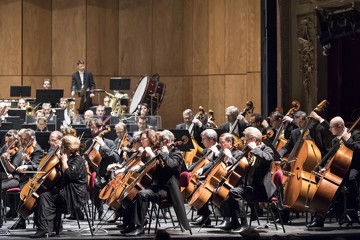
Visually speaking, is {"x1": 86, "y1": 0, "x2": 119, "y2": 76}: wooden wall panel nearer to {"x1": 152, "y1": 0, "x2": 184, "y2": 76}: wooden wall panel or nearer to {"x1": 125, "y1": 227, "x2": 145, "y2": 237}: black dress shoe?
{"x1": 152, "y1": 0, "x2": 184, "y2": 76}: wooden wall panel

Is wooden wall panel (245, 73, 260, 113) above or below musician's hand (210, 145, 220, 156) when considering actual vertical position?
above

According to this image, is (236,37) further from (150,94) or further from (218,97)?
(150,94)

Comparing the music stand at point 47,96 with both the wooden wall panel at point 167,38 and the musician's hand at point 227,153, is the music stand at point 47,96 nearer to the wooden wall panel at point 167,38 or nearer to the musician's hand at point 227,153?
the wooden wall panel at point 167,38

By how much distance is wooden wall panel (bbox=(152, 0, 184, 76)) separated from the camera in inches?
725

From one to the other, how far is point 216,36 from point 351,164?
25.6 ft

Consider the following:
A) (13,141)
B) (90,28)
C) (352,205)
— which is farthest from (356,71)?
(90,28)

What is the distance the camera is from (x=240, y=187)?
9.72 meters

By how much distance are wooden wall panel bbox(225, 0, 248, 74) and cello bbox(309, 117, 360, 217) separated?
6.87 meters

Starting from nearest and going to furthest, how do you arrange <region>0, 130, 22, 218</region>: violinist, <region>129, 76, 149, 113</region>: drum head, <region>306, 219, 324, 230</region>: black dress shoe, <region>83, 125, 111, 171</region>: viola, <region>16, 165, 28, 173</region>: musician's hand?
<region>306, 219, 324, 230</region>: black dress shoe, <region>16, 165, 28, 173</region>: musician's hand, <region>0, 130, 22, 218</region>: violinist, <region>83, 125, 111, 171</region>: viola, <region>129, 76, 149, 113</region>: drum head

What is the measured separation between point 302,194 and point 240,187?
0.69 m

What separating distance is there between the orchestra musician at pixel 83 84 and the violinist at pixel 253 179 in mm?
7496

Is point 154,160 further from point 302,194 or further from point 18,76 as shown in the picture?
point 18,76

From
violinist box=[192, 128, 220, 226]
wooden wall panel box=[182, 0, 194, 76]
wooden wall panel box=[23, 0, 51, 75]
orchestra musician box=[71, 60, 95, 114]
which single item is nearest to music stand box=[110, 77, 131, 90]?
orchestra musician box=[71, 60, 95, 114]

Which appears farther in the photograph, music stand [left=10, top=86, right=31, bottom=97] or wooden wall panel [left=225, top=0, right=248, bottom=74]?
music stand [left=10, top=86, right=31, bottom=97]
